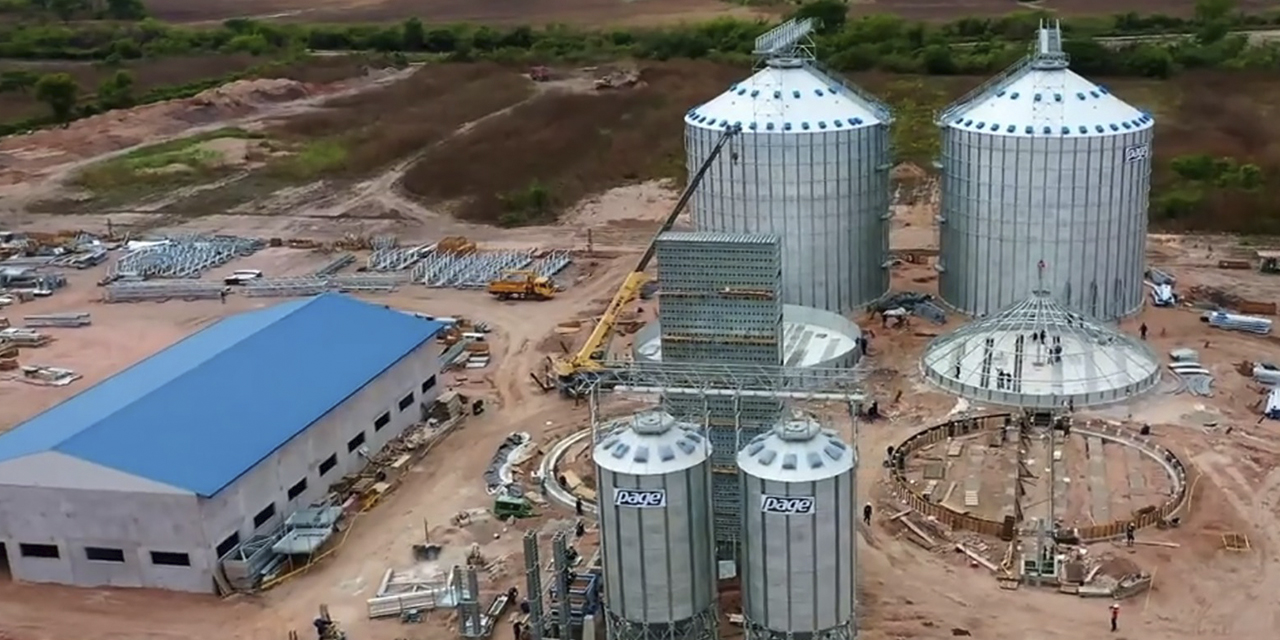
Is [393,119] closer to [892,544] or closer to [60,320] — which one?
[60,320]

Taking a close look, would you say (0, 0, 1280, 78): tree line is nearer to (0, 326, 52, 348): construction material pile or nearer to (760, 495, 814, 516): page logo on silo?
(0, 326, 52, 348): construction material pile

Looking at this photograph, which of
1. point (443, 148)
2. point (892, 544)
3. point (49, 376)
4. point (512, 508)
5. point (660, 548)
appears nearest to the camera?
point (660, 548)

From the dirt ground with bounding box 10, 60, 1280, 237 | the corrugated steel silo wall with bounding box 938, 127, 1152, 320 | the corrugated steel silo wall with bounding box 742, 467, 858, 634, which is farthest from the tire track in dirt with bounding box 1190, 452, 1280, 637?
the dirt ground with bounding box 10, 60, 1280, 237

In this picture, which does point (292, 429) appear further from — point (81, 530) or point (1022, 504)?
point (1022, 504)

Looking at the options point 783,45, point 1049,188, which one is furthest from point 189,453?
point 1049,188

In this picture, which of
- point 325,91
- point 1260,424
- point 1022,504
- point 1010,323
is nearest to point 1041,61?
point 1010,323
